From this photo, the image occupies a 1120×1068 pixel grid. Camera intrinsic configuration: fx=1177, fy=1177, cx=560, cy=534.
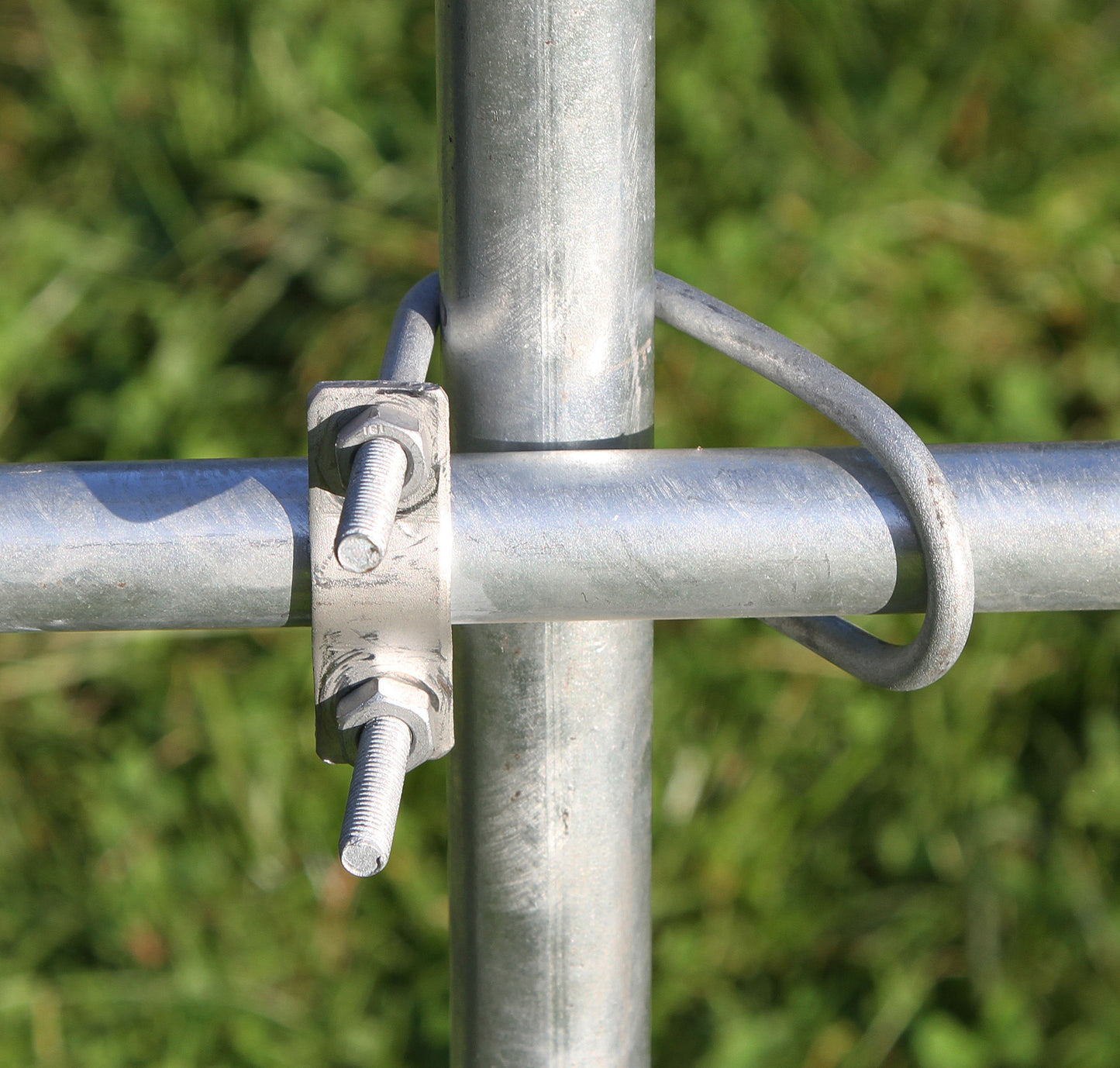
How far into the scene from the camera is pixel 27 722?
4.26ft

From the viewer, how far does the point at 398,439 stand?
1.09ft

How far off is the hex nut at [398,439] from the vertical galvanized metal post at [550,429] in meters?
0.09

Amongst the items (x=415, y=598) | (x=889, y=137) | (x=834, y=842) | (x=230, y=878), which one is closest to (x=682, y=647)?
(x=834, y=842)

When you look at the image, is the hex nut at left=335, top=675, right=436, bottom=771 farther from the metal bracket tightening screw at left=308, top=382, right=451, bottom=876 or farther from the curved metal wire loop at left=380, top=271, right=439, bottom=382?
the curved metal wire loop at left=380, top=271, right=439, bottom=382

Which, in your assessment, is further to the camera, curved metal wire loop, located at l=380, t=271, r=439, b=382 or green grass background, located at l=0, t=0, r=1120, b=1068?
green grass background, located at l=0, t=0, r=1120, b=1068

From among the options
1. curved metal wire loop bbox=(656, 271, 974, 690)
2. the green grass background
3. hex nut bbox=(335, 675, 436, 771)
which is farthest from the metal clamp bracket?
the green grass background

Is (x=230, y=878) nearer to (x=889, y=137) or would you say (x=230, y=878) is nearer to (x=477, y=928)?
(x=477, y=928)

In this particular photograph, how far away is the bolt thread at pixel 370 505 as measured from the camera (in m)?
0.31

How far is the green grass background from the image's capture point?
1203 mm

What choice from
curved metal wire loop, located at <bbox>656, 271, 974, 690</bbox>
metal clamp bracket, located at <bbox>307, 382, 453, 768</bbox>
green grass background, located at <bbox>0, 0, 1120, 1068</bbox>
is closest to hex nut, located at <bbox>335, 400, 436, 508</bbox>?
metal clamp bracket, located at <bbox>307, 382, 453, 768</bbox>

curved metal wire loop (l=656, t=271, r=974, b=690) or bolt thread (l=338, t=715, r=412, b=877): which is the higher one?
curved metal wire loop (l=656, t=271, r=974, b=690)

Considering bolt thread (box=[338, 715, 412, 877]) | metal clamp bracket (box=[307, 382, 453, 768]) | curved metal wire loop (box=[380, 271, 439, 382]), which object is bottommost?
bolt thread (box=[338, 715, 412, 877])

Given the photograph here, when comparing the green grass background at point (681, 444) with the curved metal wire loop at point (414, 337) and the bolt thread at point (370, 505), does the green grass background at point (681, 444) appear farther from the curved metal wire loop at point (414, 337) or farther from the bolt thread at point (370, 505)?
the bolt thread at point (370, 505)

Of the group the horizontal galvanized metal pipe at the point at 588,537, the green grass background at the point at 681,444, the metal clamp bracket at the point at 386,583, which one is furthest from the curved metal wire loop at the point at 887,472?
the green grass background at the point at 681,444
